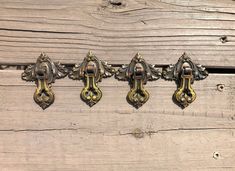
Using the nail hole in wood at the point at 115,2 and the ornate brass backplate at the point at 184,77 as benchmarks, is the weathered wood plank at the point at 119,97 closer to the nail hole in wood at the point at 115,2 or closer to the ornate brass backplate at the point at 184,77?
the ornate brass backplate at the point at 184,77

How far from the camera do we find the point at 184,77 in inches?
42.3

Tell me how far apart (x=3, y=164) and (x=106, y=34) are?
0.52 m

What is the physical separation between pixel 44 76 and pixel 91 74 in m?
0.14

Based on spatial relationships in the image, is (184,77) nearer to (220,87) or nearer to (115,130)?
(220,87)

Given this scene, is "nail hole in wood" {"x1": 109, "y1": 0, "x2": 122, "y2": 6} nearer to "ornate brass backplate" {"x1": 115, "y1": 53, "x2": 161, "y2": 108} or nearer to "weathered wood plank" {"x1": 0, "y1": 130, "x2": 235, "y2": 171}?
"ornate brass backplate" {"x1": 115, "y1": 53, "x2": 161, "y2": 108}

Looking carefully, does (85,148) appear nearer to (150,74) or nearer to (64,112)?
(64,112)

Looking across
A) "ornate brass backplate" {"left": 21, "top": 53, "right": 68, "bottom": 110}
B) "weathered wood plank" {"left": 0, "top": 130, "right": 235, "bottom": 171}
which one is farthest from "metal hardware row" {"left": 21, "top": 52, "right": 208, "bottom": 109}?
"weathered wood plank" {"left": 0, "top": 130, "right": 235, "bottom": 171}

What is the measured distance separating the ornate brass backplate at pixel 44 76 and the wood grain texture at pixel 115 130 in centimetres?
2

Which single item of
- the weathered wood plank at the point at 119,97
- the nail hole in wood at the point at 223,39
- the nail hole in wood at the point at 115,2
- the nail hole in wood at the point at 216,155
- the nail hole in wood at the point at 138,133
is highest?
the nail hole in wood at the point at 115,2

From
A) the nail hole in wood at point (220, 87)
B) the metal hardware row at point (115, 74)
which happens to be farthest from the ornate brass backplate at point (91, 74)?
the nail hole in wood at point (220, 87)

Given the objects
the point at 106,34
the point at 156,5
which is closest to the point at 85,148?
the point at 106,34

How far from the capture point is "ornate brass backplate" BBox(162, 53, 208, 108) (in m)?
1.08

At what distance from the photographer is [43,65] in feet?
3.50

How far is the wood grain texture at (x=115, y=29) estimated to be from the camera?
1078mm
